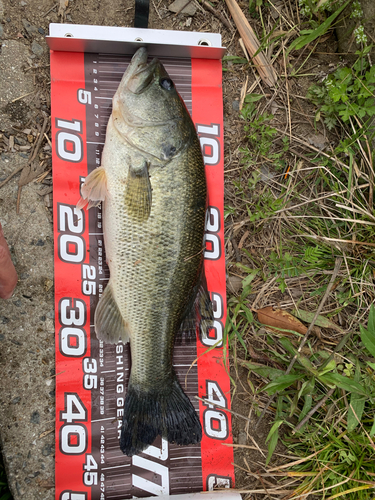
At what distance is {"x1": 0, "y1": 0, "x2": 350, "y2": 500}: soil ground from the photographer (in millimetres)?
2279

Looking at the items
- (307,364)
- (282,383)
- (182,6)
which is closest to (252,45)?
(182,6)

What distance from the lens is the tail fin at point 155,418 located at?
2.24 m

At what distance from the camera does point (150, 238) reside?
2.08 m

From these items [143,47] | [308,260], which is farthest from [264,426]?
[143,47]

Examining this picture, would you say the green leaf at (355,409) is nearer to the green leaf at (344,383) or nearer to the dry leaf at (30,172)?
the green leaf at (344,383)

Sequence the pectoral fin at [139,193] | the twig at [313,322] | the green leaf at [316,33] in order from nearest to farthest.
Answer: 1. the pectoral fin at [139,193]
2. the twig at [313,322]
3. the green leaf at [316,33]

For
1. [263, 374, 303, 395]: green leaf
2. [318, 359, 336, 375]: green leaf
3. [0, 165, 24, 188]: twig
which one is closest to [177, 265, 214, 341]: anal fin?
[263, 374, 303, 395]: green leaf

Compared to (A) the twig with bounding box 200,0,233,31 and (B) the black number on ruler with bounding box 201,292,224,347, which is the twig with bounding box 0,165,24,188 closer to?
(B) the black number on ruler with bounding box 201,292,224,347

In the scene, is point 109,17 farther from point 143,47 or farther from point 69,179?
point 69,179

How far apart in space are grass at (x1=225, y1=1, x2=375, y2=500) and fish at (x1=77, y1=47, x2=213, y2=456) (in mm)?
465

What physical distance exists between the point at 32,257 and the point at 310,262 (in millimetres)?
1874

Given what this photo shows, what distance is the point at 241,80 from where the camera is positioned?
2.62 meters

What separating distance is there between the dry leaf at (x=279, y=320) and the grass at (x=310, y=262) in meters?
0.04

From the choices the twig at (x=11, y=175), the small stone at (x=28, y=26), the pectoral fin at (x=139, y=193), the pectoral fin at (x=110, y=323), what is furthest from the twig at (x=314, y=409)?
the small stone at (x=28, y=26)
